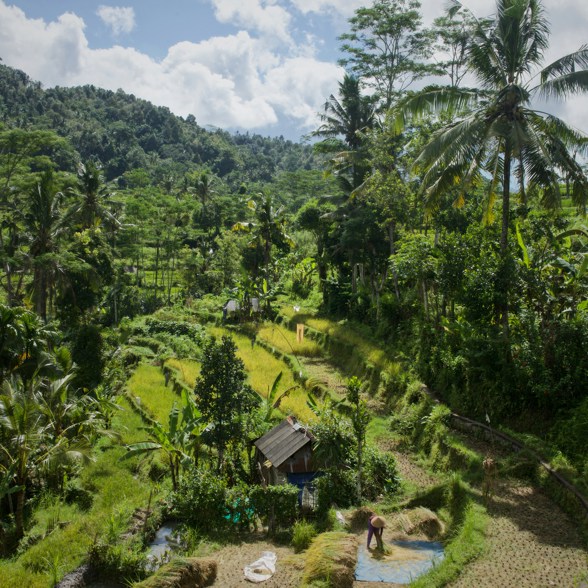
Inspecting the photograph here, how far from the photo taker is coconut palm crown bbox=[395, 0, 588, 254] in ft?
Answer: 40.8

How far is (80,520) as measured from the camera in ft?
38.0

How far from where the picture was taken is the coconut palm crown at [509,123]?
12430 millimetres

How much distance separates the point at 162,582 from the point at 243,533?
119 inches

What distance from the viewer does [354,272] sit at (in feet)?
87.4

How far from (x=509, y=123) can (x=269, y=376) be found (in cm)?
1194

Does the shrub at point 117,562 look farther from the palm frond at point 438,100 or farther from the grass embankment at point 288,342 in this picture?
the grass embankment at point 288,342

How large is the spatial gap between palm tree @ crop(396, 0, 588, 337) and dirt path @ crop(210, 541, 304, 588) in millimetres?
7467

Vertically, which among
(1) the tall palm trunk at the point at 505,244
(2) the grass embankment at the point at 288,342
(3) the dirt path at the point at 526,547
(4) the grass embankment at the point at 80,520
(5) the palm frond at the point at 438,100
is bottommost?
(4) the grass embankment at the point at 80,520

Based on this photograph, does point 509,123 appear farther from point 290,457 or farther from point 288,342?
point 288,342

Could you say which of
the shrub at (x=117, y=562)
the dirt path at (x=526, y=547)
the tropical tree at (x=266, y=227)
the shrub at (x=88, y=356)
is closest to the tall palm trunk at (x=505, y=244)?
the dirt path at (x=526, y=547)

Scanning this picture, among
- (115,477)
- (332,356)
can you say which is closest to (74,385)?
(115,477)

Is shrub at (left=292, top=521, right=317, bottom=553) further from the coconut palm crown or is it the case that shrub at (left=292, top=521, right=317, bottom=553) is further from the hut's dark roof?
the coconut palm crown

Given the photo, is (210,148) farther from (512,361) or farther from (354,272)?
(512,361)

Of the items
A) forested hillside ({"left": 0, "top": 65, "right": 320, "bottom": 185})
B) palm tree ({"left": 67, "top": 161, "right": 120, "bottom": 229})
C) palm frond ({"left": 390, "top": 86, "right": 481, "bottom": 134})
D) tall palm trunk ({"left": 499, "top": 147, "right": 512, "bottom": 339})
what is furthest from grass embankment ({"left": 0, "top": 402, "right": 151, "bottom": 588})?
forested hillside ({"left": 0, "top": 65, "right": 320, "bottom": 185})
